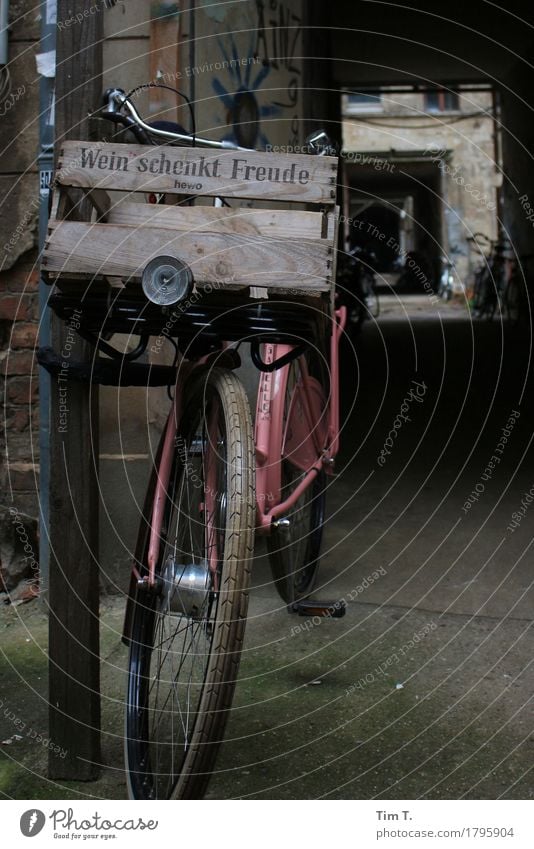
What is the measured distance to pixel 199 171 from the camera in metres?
2.10

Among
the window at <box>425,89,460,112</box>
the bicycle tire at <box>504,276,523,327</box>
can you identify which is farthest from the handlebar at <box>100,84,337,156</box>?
the window at <box>425,89,460,112</box>

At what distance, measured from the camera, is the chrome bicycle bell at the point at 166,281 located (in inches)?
74.2

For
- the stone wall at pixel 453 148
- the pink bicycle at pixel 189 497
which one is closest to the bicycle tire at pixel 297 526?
the pink bicycle at pixel 189 497

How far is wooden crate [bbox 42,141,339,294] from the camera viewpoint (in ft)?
6.41

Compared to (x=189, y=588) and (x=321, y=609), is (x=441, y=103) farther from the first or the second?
(x=189, y=588)

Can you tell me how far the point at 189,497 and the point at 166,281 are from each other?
0.62 meters

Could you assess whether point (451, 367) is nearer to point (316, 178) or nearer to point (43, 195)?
point (43, 195)

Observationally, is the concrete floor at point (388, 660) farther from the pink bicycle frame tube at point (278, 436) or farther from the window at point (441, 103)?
the window at point (441, 103)

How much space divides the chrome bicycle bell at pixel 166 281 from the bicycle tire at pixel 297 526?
121 centimetres

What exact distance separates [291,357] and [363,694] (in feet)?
3.57

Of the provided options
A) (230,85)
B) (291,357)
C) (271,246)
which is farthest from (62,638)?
(230,85)

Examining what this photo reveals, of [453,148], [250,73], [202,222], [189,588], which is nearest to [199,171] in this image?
[202,222]

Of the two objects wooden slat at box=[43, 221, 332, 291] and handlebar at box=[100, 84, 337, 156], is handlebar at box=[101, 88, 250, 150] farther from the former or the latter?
wooden slat at box=[43, 221, 332, 291]

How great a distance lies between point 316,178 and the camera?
205 centimetres
